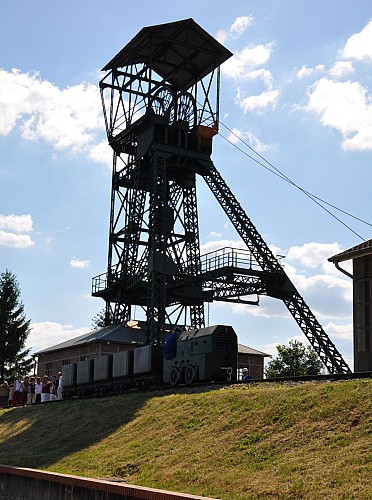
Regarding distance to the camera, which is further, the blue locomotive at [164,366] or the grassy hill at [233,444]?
the blue locomotive at [164,366]

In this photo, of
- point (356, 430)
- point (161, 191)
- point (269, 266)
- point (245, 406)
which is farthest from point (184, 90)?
point (356, 430)

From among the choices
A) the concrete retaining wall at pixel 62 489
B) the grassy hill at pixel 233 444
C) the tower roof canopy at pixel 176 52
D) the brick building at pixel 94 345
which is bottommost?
the concrete retaining wall at pixel 62 489

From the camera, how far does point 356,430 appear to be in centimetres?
1255

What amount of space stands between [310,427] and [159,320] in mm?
33455

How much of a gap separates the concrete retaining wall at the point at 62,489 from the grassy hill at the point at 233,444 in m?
0.69

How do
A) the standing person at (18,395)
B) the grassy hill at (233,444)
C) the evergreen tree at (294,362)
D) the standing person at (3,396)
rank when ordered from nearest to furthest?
the grassy hill at (233,444)
the standing person at (18,395)
the standing person at (3,396)
the evergreen tree at (294,362)

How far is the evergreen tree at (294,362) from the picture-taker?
6750 cm

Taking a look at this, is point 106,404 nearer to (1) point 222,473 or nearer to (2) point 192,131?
(1) point 222,473

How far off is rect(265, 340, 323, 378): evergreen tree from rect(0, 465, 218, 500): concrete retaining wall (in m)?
50.9

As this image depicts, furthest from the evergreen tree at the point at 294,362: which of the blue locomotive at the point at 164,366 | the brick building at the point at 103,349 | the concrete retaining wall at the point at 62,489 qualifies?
the concrete retaining wall at the point at 62,489

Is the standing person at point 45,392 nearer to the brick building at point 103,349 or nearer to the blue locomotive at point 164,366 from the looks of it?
the blue locomotive at point 164,366

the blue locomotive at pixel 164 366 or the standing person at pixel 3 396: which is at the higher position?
the blue locomotive at pixel 164 366

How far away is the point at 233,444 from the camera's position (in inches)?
565

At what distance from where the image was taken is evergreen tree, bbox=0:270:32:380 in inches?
2591
